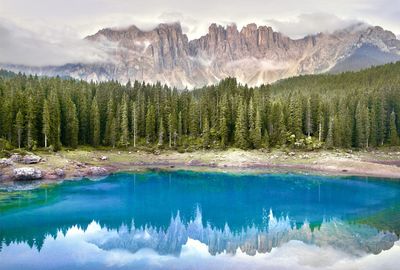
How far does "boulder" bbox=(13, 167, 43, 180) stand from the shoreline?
1040 millimetres

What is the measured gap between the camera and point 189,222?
158 feet

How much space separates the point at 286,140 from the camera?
358 ft

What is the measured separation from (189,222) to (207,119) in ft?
233

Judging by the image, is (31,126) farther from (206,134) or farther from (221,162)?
(221,162)

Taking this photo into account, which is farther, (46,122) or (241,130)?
(241,130)

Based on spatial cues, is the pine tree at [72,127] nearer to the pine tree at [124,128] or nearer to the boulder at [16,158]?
the pine tree at [124,128]

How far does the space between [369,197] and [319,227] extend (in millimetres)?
20342

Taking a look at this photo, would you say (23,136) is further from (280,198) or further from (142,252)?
(142,252)

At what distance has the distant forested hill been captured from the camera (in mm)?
103438

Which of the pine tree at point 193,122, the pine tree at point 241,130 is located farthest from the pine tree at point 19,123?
the pine tree at point 241,130

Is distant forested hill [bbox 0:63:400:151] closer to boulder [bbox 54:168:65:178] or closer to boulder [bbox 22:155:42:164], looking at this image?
boulder [bbox 22:155:42:164]

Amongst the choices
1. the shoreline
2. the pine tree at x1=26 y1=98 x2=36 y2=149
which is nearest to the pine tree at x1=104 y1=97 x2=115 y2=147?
the shoreline

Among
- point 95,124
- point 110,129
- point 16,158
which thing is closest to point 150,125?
point 110,129

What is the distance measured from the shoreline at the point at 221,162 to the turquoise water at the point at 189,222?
709 centimetres
